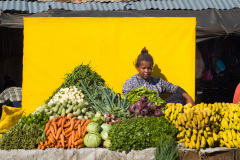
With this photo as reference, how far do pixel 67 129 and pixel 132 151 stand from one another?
1.10 meters

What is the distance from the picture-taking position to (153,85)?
7648 mm

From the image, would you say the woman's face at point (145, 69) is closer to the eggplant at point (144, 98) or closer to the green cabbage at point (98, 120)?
the eggplant at point (144, 98)

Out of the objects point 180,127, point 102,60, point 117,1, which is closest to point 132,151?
point 180,127

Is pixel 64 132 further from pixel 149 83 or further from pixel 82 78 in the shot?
pixel 149 83

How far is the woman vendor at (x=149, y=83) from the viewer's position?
7477mm

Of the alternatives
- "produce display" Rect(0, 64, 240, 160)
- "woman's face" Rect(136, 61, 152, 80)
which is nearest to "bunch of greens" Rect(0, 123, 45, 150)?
"produce display" Rect(0, 64, 240, 160)

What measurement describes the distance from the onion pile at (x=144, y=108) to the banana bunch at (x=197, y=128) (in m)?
0.45

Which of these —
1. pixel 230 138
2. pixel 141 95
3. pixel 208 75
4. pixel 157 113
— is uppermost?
pixel 208 75

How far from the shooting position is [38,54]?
7938mm

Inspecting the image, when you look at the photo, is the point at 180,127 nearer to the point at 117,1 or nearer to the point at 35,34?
the point at 35,34

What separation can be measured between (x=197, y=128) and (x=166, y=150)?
→ 70cm

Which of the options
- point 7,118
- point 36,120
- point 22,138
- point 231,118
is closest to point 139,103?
point 231,118

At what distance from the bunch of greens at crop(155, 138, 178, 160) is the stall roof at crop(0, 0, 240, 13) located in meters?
4.76

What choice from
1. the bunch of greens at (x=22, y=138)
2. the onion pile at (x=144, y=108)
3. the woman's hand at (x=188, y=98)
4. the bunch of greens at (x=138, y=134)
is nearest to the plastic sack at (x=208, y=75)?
the woman's hand at (x=188, y=98)
